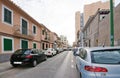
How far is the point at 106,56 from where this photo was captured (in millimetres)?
4816

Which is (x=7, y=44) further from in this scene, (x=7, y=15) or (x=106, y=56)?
(x=106, y=56)

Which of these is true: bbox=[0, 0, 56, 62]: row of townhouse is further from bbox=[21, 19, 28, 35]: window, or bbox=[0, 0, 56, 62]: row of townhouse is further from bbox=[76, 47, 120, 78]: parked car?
bbox=[76, 47, 120, 78]: parked car

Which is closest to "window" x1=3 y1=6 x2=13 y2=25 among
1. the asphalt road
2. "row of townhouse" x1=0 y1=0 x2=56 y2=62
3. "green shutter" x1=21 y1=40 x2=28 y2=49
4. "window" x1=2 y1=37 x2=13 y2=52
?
"row of townhouse" x1=0 y1=0 x2=56 y2=62

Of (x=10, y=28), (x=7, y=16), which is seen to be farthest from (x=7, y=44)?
(x=7, y=16)

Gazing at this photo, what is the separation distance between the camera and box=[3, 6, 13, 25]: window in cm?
1548

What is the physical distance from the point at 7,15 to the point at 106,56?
44.9 ft

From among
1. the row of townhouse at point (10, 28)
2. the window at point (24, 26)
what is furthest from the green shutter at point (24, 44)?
the window at point (24, 26)

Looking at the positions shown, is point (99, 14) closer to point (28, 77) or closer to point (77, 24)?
point (28, 77)

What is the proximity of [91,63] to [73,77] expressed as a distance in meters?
3.29

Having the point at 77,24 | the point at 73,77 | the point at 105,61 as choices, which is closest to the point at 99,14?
the point at 73,77

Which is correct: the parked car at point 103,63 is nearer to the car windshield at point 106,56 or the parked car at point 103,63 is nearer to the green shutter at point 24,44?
the car windshield at point 106,56

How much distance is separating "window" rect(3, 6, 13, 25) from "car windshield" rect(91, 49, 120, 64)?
12.7 meters

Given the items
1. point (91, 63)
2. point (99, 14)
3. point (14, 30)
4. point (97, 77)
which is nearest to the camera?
point (97, 77)

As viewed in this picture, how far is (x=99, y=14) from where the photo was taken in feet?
78.8
